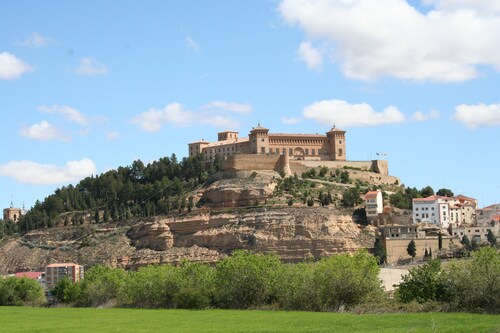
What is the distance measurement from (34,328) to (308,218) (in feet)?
172

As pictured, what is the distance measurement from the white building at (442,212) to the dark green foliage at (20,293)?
42713 millimetres

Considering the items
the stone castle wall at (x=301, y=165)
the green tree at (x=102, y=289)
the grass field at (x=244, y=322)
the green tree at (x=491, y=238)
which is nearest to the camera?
the grass field at (x=244, y=322)

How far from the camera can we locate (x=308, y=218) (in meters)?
92.2

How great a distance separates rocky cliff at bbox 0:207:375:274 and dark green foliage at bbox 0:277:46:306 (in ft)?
70.4

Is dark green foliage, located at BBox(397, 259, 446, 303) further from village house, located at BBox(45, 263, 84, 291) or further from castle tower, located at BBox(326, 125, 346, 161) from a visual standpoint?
castle tower, located at BBox(326, 125, 346, 161)

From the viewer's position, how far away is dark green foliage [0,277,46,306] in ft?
232

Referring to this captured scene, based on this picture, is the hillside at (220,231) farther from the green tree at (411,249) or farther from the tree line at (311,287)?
the tree line at (311,287)

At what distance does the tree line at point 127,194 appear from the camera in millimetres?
105519

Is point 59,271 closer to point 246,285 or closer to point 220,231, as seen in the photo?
point 220,231

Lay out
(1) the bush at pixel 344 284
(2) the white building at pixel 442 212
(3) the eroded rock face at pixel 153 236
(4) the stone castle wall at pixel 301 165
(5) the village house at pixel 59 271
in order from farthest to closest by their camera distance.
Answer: (4) the stone castle wall at pixel 301 165 → (3) the eroded rock face at pixel 153 236 → (2) the white building at pixel 442 212 → (5) the village house at pixel 59 271 → (1) the bush at pixel 344 284

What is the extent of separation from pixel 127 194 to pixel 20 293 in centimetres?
3836

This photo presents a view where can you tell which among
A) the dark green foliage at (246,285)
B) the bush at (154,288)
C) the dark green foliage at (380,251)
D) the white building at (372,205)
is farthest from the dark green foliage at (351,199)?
the dark green foliage at (246,285)

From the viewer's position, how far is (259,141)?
10981cm

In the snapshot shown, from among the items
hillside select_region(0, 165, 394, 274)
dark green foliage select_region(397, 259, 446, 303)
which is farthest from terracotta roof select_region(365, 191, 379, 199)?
dark green foliage select_region(397, 259, 446, 303)
